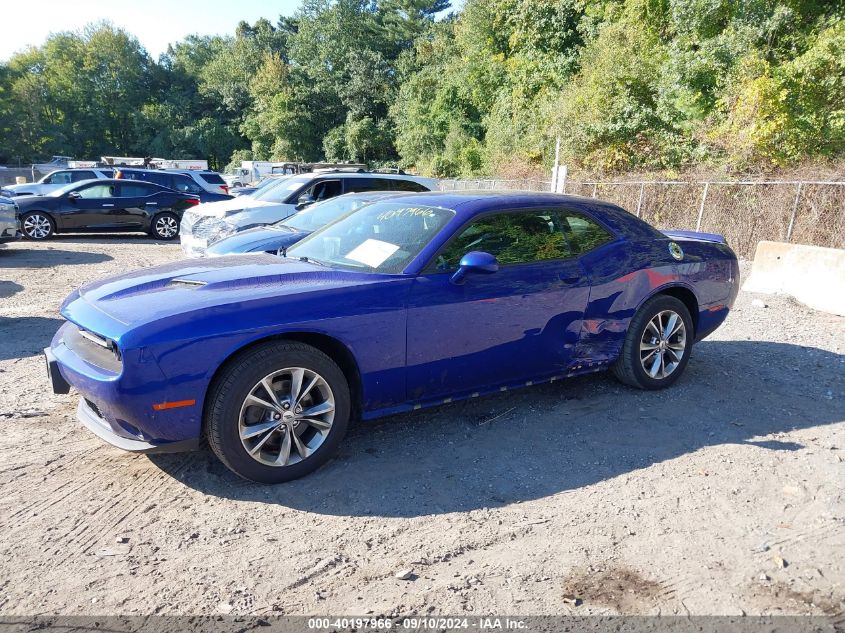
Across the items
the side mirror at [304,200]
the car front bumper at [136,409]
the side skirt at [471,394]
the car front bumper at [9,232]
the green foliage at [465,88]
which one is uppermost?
the green foliage at [465,88]

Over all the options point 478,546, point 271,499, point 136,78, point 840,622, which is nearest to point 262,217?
point 271,499

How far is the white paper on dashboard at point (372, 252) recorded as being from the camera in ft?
13.1

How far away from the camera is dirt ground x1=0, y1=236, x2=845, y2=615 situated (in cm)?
262

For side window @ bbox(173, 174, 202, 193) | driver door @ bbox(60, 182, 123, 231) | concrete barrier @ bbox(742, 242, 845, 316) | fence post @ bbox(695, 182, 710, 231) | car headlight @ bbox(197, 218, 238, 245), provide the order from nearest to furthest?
concrete barrier @ bbox(742, 242, 845, 316)
car headlight @ bbox(197, 218, 238, 245)
driver door @ bbox(60, 182, 123, 231)
fence post @ bbox(695, 182, 710, 231)
side window @ bbox(173, 174, 202, 193)

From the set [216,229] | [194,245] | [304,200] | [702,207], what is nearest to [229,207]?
[216,229]

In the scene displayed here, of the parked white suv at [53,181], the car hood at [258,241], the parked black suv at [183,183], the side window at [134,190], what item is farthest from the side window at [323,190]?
the parked white suv at [53,181]

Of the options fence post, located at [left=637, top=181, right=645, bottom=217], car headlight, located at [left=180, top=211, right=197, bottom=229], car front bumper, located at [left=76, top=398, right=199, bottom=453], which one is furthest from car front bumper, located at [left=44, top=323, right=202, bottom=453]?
fence post, located at [left=637, top=181, right=645, bottom=217]

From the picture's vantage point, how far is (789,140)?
15.6 meters

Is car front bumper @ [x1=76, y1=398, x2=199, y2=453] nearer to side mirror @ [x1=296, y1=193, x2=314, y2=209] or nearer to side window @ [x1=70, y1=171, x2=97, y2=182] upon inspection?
side mirror @ [x1=296, y1=193, x2=314, y2=209]

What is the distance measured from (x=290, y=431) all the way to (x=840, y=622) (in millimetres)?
2717

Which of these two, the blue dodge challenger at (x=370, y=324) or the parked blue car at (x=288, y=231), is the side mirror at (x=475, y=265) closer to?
the blue dodge challenger at (x=370, y=324)

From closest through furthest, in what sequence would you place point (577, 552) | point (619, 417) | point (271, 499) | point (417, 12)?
point (577, 552)
point (271, 499)
point (619, 417)
point (417, 12)

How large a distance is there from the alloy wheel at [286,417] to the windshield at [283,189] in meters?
7.51

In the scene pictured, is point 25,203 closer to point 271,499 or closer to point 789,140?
point 271,499
